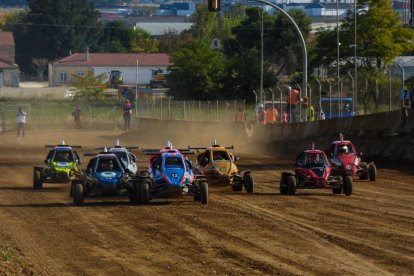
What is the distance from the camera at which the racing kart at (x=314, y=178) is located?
2831 centimetres

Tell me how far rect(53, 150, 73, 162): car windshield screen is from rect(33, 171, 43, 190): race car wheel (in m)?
0.64

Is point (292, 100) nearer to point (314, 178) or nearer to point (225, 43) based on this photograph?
point (314, 178)

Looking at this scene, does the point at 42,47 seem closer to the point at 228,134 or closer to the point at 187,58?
the point at 187,58

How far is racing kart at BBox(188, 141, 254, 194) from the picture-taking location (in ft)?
97.0

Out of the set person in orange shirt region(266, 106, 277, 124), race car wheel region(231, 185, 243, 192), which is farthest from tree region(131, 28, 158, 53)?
race car wheel region(231, 185, 243, 192)

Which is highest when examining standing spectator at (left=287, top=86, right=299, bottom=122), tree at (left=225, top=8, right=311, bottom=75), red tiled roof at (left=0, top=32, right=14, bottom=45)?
red tiled roof at (left=0, top=32, right=14, bottom=45)

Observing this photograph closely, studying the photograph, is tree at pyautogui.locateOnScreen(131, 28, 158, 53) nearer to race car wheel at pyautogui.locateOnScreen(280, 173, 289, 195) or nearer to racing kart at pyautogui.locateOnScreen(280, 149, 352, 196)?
race car wheel at pyautogui.locateOnScreen(280, 173, 289, 195)

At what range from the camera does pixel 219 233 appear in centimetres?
2120

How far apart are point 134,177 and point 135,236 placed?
663 centimetres

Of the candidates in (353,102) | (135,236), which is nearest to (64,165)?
(135,236)

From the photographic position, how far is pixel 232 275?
16.4m

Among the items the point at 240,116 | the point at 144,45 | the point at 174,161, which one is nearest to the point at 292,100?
the point at 240,116

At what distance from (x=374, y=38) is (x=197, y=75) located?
15264mm

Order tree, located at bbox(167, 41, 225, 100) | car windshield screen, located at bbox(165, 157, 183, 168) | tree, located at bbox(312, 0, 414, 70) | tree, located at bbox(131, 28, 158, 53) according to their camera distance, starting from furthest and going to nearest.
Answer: tree, located at bbox(131, 28, 158, 53)
tree, located at bbox(167, 41, 225, 100)
tree, located at bbox(312, 0, 414, 70)
car windshield screen, located at bbox(165, 157, 183, 168)
